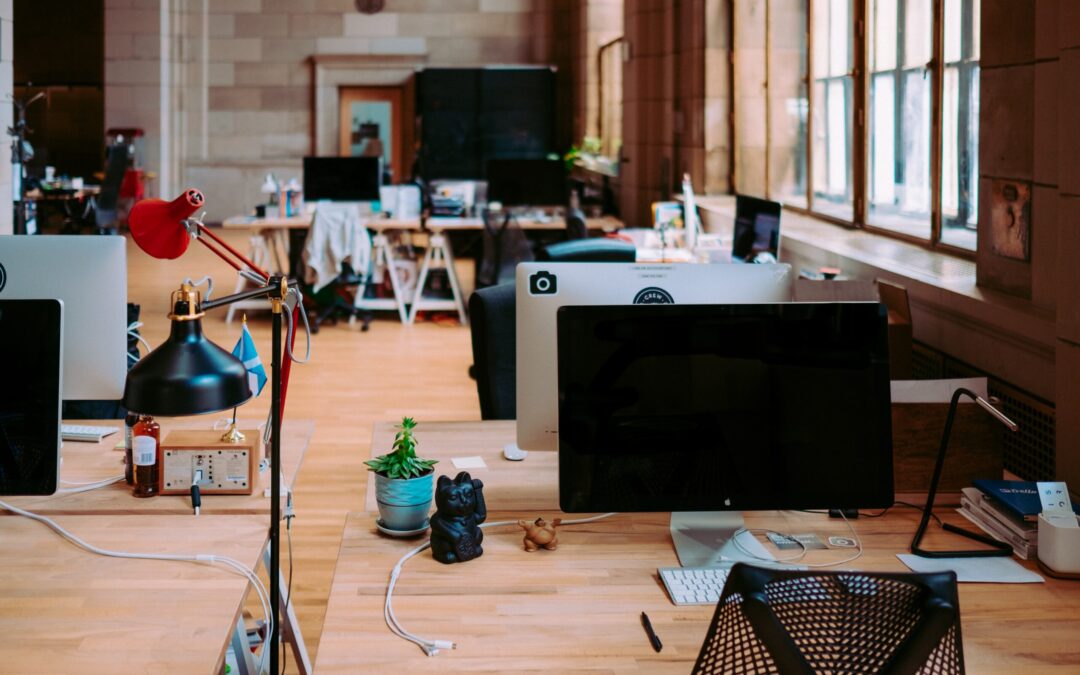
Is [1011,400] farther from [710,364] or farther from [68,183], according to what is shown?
[68,183]

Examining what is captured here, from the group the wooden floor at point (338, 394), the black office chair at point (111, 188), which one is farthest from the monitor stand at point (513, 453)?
the black office chair at point (111, 188)

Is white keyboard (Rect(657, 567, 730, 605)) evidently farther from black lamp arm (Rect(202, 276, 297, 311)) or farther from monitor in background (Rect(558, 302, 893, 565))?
black lamp arm (Rect(202, 276, 297, 311))

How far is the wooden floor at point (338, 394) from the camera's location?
4.08 meters

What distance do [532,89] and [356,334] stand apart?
720cm

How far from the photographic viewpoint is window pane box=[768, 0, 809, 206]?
7.56 m

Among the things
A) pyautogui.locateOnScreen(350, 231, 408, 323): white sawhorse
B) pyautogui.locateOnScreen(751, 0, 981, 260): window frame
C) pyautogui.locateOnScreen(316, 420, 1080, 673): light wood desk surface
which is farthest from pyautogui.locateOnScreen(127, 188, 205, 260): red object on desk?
pyautogui.locateOnScreen(350, 231, 408, 323): white sawhorse

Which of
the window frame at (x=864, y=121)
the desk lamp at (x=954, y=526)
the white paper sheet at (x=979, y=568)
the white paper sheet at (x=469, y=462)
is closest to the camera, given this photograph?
the white paper sheet at (x=979, y=568)

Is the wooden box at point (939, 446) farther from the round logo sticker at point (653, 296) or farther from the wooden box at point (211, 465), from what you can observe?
the wooden box at point (211, 465)

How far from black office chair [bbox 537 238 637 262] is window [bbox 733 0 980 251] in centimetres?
124

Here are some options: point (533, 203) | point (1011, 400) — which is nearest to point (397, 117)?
point (533, 203)

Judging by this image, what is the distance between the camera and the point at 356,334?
862cm

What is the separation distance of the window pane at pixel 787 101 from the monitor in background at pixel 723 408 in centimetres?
539

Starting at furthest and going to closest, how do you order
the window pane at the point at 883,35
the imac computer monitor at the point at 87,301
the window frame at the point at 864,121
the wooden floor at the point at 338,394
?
the window pane at the point at 883,35 < the window frame at the point at 864,121 < the wooden floor at the point at 338,394 < the imac computer monitor at the point at 87,301

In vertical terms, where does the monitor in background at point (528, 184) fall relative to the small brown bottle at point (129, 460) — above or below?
above
